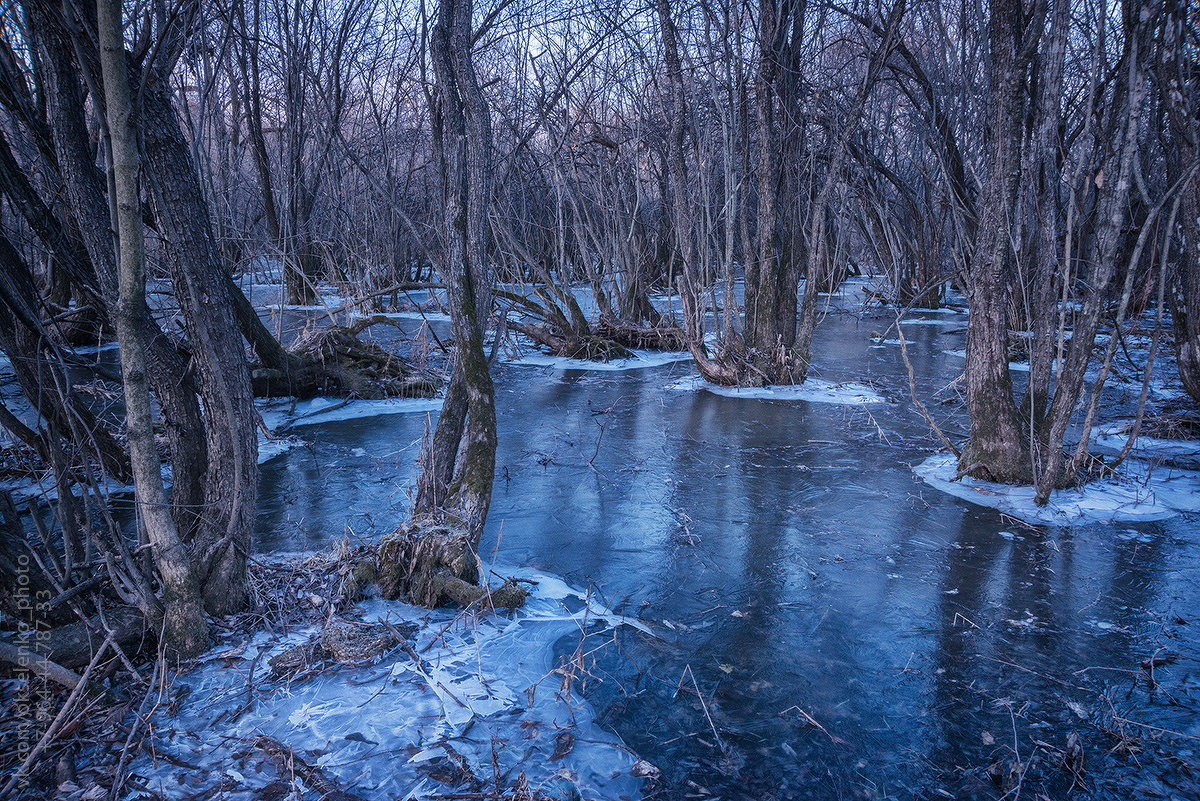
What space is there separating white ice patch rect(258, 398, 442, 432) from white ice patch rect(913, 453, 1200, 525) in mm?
6641

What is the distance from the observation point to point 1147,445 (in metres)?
7.71

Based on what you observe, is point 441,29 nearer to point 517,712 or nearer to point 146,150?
point 146,150

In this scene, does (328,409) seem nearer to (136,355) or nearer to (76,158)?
(76,158)

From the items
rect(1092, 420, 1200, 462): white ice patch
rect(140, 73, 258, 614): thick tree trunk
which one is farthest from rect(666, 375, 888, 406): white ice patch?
rect(140, 73, 258, 614): thick tree trunk

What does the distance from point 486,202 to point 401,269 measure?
2014cm

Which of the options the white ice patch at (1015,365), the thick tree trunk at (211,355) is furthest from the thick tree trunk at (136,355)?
the white ice patch at (1015,365)

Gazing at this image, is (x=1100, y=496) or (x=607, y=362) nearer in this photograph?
(x=1100, y=496)

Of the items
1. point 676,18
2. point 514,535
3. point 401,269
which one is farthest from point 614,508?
point 401,269

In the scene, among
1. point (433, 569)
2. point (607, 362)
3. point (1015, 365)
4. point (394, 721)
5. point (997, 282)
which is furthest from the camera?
point (607, 362)

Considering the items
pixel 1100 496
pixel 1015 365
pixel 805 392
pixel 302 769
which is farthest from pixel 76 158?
pixel 1015 365

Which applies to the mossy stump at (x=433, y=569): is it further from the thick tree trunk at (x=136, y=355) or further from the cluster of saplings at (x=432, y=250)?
the thick tree trunk at (x=136, y=355)

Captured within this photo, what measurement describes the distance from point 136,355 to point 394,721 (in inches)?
77.3

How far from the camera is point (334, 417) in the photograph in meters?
9.53

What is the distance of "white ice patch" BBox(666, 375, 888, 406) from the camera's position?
34.6 ft
